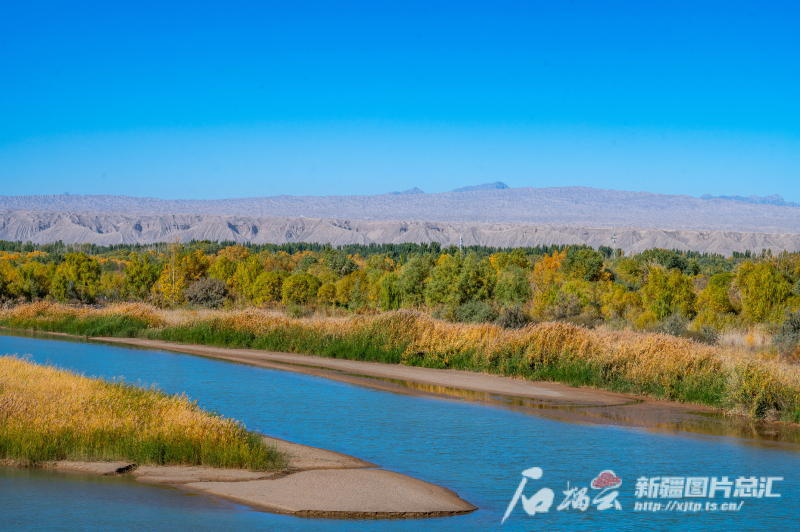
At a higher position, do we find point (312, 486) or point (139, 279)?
point (139, 279)

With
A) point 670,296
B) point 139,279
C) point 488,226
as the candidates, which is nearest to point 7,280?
point 139,279

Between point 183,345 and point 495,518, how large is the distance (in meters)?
21.2

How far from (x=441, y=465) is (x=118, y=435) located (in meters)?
4.65

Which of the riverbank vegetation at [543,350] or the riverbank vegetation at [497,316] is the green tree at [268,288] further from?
the riverbank vegetation at [543,350]

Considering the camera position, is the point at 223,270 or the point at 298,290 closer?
the point at 298,290

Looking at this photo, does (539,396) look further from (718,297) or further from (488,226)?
(488,226)

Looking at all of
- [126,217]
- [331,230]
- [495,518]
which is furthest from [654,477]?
[126,217]

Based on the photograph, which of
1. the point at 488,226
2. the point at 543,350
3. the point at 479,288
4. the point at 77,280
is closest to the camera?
the point at 543,350

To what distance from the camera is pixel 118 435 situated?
11.0 metres

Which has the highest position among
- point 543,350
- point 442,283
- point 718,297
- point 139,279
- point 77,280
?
point 718,297

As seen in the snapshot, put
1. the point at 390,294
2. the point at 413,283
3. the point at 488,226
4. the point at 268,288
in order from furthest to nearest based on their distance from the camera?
the point at 488,226, the point at 268,288, the point at 390,294, the point at 413,283

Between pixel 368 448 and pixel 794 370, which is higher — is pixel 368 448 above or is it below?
below

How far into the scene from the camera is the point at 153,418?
37.6 ft

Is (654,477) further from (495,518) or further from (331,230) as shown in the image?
(331,230)
